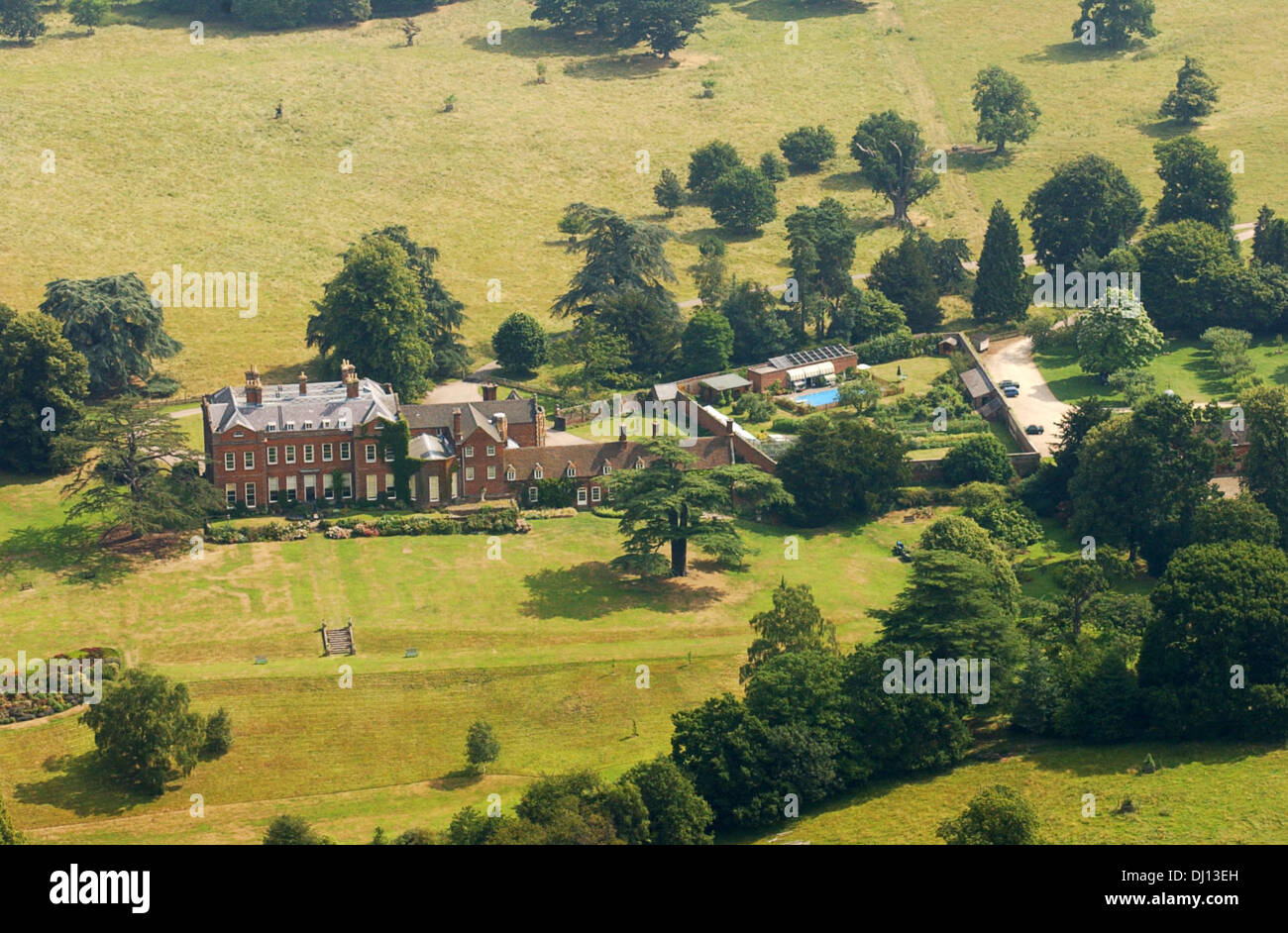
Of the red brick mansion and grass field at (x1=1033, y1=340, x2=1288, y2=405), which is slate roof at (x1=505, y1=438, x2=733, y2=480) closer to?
the red brick mansion

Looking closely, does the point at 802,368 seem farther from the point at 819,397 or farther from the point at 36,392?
the point at 36,392

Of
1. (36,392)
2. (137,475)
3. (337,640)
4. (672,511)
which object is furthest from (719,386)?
(36,392)

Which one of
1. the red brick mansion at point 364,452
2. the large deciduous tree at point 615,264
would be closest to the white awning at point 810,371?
the large deciduous tree at point 615,264

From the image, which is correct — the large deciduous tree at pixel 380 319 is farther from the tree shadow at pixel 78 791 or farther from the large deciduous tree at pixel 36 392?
the tree shadow at pixel 78 791

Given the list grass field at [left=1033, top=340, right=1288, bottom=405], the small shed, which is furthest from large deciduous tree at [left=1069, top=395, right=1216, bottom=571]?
the small shed

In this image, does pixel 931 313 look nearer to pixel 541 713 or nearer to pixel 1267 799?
pixel 541 713

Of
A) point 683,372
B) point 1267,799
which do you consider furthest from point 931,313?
point 1267,799
